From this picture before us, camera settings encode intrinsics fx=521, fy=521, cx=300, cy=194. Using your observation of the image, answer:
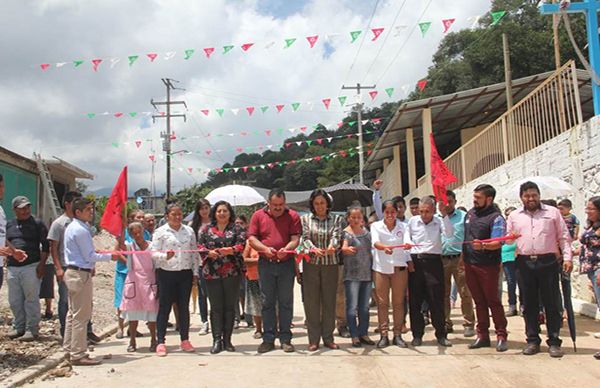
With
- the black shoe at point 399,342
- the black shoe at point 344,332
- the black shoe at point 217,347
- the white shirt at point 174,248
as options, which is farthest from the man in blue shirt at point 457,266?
the white shirt at point 174,248

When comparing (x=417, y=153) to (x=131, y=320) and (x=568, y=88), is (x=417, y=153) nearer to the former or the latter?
(x=568, y=88)

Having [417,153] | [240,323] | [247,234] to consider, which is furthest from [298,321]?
[417,153]

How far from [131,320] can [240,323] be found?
238 centimetres

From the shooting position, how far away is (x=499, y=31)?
2873 centimetres

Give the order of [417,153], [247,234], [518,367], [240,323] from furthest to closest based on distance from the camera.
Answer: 1. [417,153]
2. [240,323]
3. [247,234]
4. [518,367]

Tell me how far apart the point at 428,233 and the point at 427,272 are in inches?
17.4

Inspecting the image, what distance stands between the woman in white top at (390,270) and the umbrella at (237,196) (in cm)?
398

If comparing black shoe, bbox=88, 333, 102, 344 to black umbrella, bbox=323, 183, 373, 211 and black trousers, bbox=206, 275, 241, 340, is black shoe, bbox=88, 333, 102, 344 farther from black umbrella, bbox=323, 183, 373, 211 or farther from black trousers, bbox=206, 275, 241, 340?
black umbrella, bbox=323, 183, 373, 211

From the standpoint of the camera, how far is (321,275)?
586 cm

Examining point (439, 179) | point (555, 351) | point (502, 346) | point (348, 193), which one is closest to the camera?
point (555, 351)

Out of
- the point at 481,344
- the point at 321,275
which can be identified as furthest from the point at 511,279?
the point at 321,275

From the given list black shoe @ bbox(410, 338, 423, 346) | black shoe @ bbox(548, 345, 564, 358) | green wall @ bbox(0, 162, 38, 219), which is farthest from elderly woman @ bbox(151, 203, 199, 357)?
green wall @ bbox(0, 162, 38, 219)

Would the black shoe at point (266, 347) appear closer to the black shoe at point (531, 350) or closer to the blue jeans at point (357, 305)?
the blue jeans at point (357, 305)

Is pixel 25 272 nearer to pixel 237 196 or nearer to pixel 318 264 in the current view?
pixel 318 264
